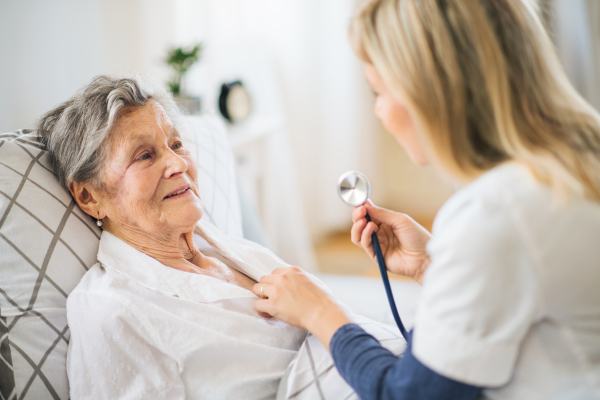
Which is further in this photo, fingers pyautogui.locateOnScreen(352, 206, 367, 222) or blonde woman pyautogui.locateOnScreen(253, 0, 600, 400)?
fingers pyautogui.locateOnScreen(352, 206, 367, 222)

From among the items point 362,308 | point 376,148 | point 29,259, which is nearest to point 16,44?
point 29,259

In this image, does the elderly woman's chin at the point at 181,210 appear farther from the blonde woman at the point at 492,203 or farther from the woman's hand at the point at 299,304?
the blonde woman at the point at 492,203

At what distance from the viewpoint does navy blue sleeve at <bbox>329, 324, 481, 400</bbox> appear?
2.18 feet

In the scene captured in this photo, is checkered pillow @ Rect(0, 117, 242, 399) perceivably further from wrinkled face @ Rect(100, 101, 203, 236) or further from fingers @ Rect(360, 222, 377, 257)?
fingers @ Rect(360, 222, 377, 257)

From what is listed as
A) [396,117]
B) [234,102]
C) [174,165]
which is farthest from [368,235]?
[234,102]

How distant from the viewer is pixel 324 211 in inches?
131

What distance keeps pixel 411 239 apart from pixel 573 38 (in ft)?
7.71

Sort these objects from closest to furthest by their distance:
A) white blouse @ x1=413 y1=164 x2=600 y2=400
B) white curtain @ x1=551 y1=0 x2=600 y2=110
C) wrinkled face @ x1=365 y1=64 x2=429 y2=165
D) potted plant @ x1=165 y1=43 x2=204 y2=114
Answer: white blouse @ x1=413 y1=164 x2=600 y2=400
wrinkled face @ x1=365 y1=64 x2=429 y2=165
potted plant @ x1=165 y1=43 x2=204 y2=114
white curtain @ x1=551 y1=0 x2=600 y2=110

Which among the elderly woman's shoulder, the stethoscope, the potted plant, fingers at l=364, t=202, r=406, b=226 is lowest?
fingers at l=364, t=202, r=406, b=226

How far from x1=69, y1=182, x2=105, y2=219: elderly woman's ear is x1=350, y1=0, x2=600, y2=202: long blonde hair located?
700 millimetres

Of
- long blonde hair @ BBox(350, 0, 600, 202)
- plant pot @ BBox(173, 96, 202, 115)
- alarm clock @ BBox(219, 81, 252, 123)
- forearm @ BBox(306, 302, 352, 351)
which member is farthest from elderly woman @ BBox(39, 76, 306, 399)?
alarm clock @ BBox(219, 81, 252, 123)

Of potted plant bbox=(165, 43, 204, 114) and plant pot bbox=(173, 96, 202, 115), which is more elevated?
potted plant bbox=(165, 43, 204, 114)

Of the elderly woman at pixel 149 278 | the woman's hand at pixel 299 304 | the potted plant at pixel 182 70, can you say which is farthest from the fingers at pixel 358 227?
the potted plant at pixel 182 70

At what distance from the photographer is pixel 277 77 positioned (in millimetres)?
2992
